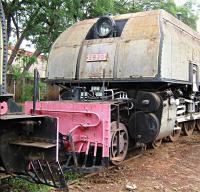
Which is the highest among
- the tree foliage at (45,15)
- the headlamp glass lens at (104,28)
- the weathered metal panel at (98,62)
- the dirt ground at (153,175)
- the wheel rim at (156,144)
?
the tree foliage at (45,15)

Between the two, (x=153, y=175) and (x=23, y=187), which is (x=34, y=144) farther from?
(x=153, y=175)

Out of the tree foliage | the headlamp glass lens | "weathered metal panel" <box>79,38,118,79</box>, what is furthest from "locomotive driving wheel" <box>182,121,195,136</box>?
the tree foliage

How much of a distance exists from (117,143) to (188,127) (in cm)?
483

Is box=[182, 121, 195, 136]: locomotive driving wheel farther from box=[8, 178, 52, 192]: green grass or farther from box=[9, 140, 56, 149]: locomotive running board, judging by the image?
box=[9, 140, 56, 149]: locomotive running board

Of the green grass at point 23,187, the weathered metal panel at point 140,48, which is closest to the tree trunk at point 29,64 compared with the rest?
the weathered metal panel at point 140,48

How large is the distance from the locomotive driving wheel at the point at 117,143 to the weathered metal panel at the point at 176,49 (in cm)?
134

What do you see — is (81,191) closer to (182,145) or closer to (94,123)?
(94,123)

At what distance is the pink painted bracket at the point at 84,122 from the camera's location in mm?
6059

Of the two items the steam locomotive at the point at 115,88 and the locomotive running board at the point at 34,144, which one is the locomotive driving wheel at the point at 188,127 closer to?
the steam locomotive at the point at 115,88

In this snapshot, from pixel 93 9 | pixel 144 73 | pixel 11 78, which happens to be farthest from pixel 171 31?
pixel 11 78

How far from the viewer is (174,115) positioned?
26.7 ft

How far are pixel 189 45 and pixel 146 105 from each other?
2.55 m

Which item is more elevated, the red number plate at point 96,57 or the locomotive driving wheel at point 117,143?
the red number plate at point 96,57

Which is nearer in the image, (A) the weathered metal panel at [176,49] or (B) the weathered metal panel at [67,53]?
(A) the weathered metal panel at [176,49]
